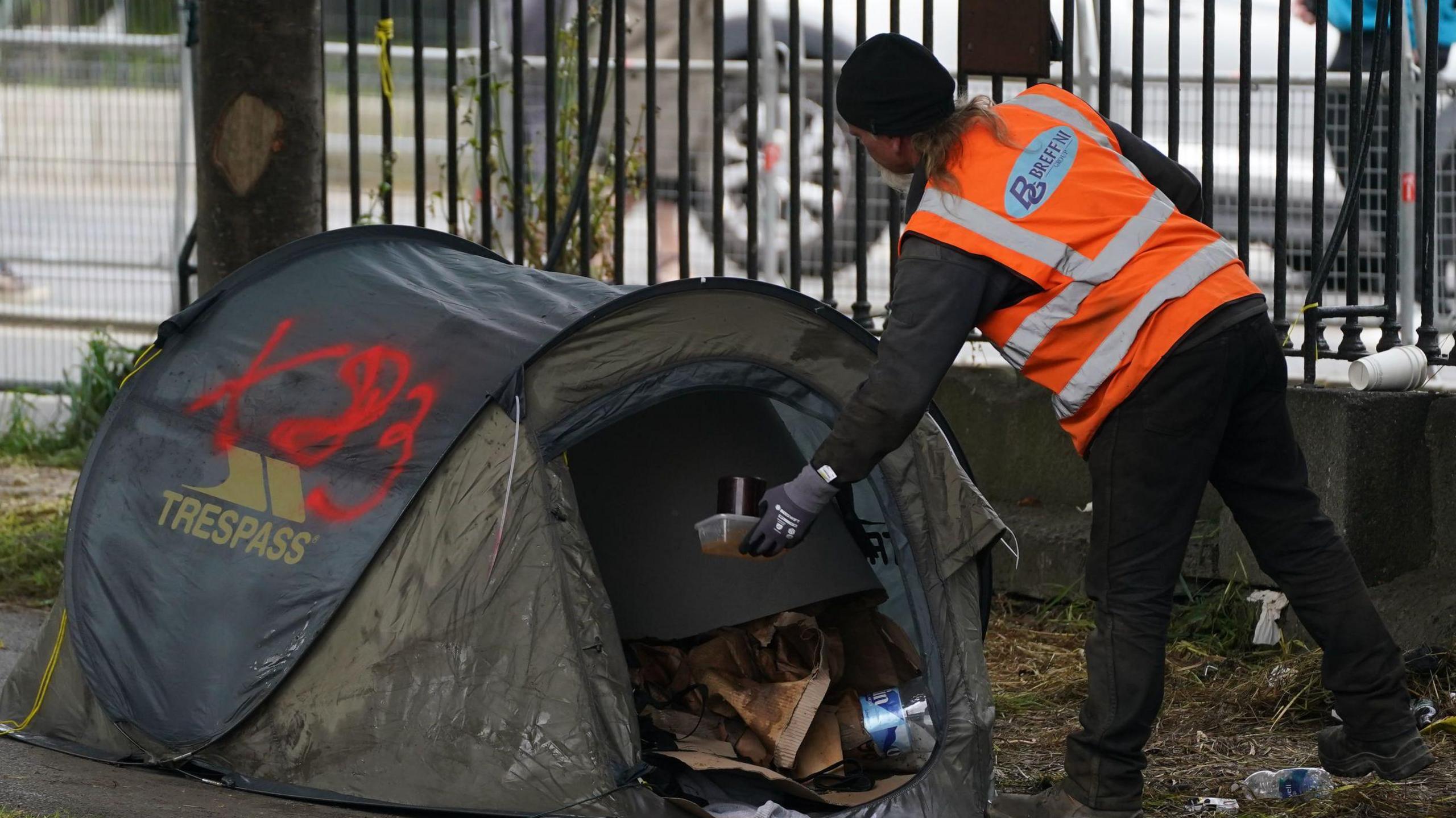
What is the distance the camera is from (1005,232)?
3090 mm

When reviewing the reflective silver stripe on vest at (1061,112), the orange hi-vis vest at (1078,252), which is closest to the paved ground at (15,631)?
the orange hi-vis vest at (1078,252)

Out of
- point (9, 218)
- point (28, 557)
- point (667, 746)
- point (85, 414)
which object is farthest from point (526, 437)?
point (9, 218)

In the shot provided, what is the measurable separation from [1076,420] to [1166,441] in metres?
0.20

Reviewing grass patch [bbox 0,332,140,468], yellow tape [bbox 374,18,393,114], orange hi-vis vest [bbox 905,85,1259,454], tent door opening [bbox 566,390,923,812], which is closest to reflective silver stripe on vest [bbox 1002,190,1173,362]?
orange hi-vis vest [bbox 905,85,1259,454]

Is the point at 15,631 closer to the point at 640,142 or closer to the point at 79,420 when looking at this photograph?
the point at 79,420

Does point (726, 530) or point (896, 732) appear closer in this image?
point (726, 530)

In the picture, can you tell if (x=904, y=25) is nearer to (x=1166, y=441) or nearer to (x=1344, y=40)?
(x=1344, y=40)

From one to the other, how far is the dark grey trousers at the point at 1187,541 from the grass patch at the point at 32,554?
11.1ft

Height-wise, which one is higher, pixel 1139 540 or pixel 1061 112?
pixel 1061 112

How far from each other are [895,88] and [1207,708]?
2.04 metres

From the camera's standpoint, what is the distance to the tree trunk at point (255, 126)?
15.8 feet

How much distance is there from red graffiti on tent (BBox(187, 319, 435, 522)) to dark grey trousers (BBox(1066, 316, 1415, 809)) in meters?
1.51

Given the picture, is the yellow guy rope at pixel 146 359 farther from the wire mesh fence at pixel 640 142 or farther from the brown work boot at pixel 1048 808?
the brown work boot at pixel 1048 808

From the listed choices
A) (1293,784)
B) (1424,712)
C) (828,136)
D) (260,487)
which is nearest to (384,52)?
(828,136)
